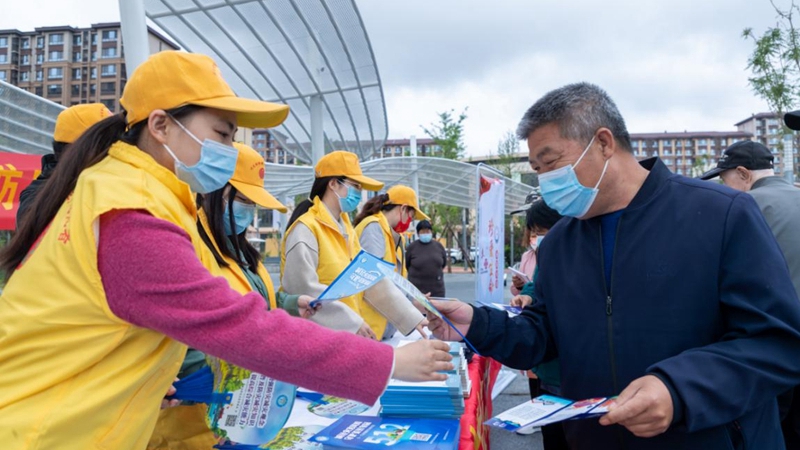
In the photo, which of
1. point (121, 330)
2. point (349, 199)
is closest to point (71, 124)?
point (349, 199)

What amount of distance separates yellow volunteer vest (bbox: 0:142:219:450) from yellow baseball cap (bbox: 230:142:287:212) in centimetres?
127

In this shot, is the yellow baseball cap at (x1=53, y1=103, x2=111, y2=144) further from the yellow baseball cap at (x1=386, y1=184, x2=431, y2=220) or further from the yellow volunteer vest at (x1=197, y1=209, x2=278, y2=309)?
the yellow baseball cap at (x1=386, y1=184, x2=431, y2=220)

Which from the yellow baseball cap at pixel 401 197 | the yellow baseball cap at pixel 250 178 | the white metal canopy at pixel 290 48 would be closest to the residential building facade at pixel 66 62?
the white metal canopy at pixel 290 48

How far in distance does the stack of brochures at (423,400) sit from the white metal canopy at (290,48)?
6.72 metres

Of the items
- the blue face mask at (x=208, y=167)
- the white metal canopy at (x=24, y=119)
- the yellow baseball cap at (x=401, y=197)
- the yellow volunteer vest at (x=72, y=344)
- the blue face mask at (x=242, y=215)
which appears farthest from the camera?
the white metal canopy at (x=24, y=119)

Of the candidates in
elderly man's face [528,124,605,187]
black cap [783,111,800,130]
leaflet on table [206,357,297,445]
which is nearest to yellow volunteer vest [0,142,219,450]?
leaflet on table [206,357,297,445]

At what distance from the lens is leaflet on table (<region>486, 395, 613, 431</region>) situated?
1215 millimetres

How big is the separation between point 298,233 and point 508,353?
1.58 metres

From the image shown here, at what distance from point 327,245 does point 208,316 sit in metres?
2.08

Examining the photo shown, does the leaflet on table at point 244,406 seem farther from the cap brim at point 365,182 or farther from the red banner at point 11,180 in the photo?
the red banner at point 11,180

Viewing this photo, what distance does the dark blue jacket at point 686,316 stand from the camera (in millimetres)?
1262

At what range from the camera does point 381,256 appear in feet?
14.9

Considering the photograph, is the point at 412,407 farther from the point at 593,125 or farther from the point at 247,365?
the point at 593,125

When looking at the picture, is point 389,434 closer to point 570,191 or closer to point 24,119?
point 570,191
